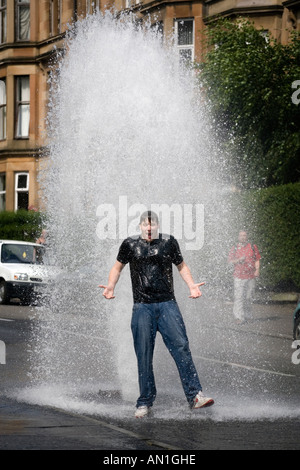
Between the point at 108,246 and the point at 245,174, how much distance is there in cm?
1570

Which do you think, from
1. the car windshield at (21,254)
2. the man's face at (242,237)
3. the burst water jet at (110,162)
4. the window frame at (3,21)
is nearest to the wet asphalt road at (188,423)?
the burst water jet at (110,162)

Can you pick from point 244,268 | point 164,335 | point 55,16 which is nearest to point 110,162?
point 164,335

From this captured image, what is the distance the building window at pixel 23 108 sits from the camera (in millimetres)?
46594

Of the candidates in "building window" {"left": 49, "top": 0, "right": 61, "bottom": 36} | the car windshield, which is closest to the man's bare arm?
the car windshield

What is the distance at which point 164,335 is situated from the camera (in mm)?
9641

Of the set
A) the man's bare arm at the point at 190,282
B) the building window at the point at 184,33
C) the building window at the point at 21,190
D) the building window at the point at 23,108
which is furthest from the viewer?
the building window at the point at 23,108

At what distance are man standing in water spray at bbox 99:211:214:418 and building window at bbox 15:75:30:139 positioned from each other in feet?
122

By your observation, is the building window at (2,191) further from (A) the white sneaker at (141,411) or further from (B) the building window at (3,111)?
(A) the white sneaker at (141,411)

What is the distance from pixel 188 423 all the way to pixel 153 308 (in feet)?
3.81

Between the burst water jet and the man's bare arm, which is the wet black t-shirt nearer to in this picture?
the man's bare arm

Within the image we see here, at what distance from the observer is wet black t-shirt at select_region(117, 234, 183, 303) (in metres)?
9.62

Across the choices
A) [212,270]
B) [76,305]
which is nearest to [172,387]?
[76,305]

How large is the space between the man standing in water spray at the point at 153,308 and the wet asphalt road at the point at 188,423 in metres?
0.31

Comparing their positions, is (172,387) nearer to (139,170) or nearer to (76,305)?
(139,170)
